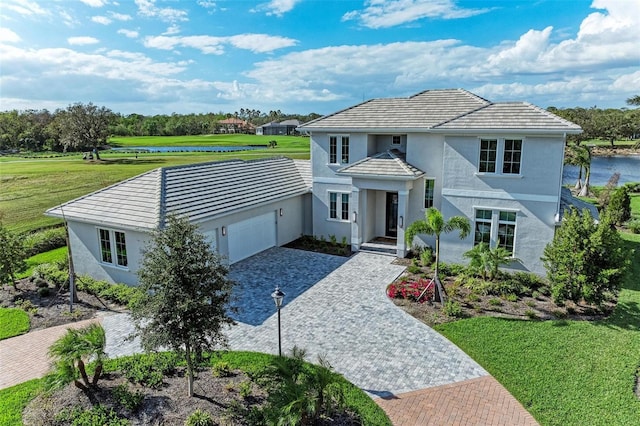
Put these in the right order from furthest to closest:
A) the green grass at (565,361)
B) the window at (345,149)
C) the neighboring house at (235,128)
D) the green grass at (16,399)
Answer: the neighboring house at (235,128), the window at (345,149), the green grass at (565,361), the green grass at (16,399)

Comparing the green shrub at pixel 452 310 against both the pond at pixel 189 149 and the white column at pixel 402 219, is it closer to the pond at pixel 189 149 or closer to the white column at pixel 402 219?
the white column at pixel 402 219

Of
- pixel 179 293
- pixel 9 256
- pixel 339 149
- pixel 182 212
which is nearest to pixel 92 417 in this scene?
pixel 179 293

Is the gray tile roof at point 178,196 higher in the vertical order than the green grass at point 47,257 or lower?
higher

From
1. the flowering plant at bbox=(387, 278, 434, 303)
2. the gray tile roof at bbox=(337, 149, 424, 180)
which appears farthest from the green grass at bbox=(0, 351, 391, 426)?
the gray tile roof at bbox=(337, 149, 424, 180)

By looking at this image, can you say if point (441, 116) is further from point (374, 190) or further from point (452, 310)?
point (452, 310)

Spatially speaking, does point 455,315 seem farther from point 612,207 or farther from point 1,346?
point 612,207

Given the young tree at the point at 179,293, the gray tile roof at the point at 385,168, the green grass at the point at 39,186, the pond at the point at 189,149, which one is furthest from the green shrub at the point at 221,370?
the pond at the point at 189,149
